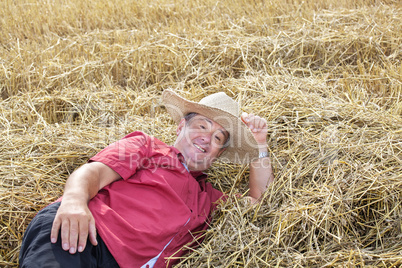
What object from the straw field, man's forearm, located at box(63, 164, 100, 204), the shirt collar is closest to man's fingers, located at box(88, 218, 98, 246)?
man's forearm, located at box(63, 164, 100, 204)

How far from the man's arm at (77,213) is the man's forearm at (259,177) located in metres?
0.92

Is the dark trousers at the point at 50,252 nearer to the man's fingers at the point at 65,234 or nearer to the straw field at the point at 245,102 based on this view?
the man's fingers at the point at 65,234

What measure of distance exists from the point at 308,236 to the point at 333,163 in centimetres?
49

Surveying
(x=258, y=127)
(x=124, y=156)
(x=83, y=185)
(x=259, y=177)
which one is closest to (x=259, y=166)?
(x=259, y=177)

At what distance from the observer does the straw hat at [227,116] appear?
94.3 inches

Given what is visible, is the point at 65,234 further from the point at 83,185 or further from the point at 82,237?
the point at 83,185

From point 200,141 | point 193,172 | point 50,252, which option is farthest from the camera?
point 193,172

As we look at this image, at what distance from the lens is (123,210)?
6.72ft

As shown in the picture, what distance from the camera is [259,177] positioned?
248cm

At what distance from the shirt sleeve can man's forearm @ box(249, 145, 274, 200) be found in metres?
0.66

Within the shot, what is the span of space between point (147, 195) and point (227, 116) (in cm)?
64

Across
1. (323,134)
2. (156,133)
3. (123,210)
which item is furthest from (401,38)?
(123,210)

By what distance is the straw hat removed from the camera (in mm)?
2395

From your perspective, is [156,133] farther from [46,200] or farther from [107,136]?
[46,200]
